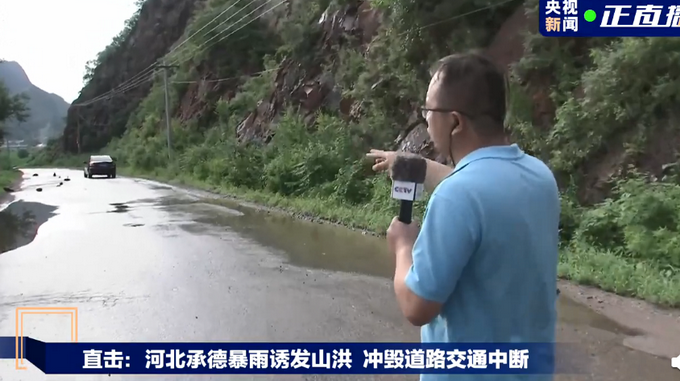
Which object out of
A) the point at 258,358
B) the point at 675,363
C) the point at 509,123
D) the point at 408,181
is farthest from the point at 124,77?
the point at 408,181

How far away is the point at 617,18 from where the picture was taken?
26.4 ft

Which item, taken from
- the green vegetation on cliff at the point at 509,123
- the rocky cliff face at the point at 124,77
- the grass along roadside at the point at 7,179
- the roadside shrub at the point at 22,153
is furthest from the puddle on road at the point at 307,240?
the roadside shrub at the point at 22,153

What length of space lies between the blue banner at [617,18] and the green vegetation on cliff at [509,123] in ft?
1.05

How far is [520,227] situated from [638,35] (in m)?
8.09

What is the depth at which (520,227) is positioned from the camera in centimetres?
164

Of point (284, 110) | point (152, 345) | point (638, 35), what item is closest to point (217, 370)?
point (152, 345)

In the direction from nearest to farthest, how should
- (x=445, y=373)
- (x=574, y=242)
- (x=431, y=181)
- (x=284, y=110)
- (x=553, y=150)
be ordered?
(x=445, y=373) < (x=431, y=181) < (x=574, y=242) < (x=553, y=150) < (x=284, y=110)

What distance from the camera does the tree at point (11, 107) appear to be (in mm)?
45728

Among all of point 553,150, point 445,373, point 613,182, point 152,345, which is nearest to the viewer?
point 445,373

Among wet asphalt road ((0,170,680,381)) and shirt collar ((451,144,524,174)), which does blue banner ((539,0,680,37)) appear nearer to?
wet asphalt road ((0,170,680,381))

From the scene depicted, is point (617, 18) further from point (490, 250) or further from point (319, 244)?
point (490, 250)

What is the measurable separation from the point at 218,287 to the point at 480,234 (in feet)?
20.4

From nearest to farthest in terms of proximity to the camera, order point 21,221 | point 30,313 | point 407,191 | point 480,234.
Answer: point 480,234 < point 407,191 < point 30,313 < point 21,221

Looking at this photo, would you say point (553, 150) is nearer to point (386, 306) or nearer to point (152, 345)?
point (386, 306)
